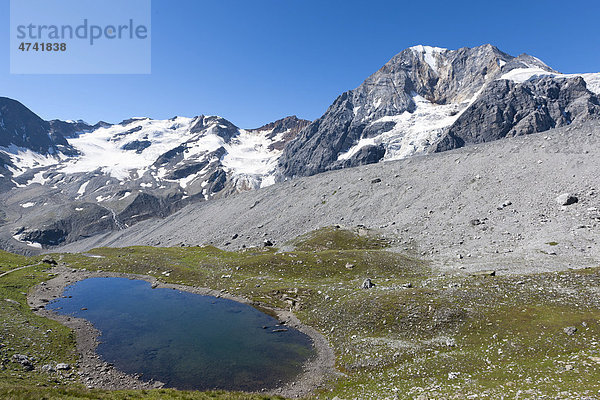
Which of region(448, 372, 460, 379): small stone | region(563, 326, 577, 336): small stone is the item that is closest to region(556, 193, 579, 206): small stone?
region(563, 326, 577, 336): small stone

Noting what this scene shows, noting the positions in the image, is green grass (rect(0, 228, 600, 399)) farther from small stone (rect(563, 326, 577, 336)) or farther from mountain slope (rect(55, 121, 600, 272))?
mountain slope (rect(55, 121, 600, 272))

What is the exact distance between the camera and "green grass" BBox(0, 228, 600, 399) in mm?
20266

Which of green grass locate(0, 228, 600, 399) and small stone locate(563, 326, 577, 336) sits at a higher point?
small stone locate(563, 326, 577, 336)

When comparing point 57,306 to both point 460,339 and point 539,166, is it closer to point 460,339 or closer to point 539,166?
point 460,339

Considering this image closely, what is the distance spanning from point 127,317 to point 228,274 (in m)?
19.5

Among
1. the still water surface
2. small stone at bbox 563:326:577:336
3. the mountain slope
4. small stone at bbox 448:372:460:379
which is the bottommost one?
the still water surface

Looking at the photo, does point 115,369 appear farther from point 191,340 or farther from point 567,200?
point 567,200

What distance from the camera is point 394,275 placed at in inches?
2013

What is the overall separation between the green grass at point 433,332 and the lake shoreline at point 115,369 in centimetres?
115

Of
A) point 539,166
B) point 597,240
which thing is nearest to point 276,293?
point 597,240

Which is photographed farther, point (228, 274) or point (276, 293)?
point (228, 274)

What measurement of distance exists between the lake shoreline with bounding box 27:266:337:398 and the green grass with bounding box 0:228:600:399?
1.15 metres

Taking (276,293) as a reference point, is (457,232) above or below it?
above

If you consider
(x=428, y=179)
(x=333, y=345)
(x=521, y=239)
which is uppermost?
(x=428, y=179)
